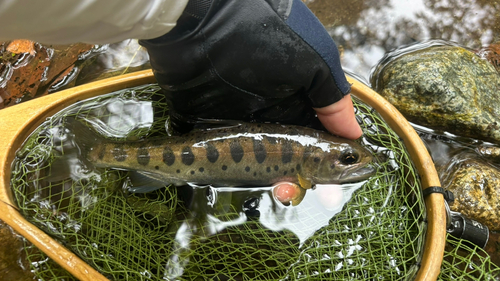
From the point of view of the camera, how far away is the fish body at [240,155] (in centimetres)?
274

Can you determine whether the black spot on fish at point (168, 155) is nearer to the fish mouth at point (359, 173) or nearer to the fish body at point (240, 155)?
the fish body at point (240, 155)

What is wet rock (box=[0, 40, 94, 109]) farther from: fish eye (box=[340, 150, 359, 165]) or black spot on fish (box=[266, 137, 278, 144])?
fish eye (box=[340, 150, 359, 165])

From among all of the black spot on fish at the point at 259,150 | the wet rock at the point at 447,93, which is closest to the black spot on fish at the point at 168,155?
the black spot on fish at the point at 259,150

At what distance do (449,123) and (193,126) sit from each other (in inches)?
107

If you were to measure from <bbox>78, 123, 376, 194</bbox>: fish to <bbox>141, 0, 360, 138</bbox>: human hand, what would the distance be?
7.7 inches

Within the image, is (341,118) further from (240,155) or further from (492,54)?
(492,54)

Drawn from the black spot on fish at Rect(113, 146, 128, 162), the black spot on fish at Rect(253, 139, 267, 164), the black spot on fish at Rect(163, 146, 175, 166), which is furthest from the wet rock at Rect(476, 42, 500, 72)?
the black spot on fish at Rect(113, 146, 128, 162)

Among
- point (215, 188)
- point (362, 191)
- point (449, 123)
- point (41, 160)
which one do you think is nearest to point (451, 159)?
point (449, 123)

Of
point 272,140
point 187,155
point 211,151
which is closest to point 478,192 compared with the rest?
point 272,140

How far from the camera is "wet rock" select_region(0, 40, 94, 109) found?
388 cm

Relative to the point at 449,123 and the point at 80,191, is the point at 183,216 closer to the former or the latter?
the point at 80,191

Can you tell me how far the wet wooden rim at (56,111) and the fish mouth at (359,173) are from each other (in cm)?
37

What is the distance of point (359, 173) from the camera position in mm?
2906

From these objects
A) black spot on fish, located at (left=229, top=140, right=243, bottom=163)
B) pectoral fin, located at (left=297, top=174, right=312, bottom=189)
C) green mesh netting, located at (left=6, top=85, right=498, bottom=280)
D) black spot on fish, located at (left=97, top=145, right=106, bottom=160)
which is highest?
black spot on fish, located at (left=229, top=140, right=243, bottom=163)
